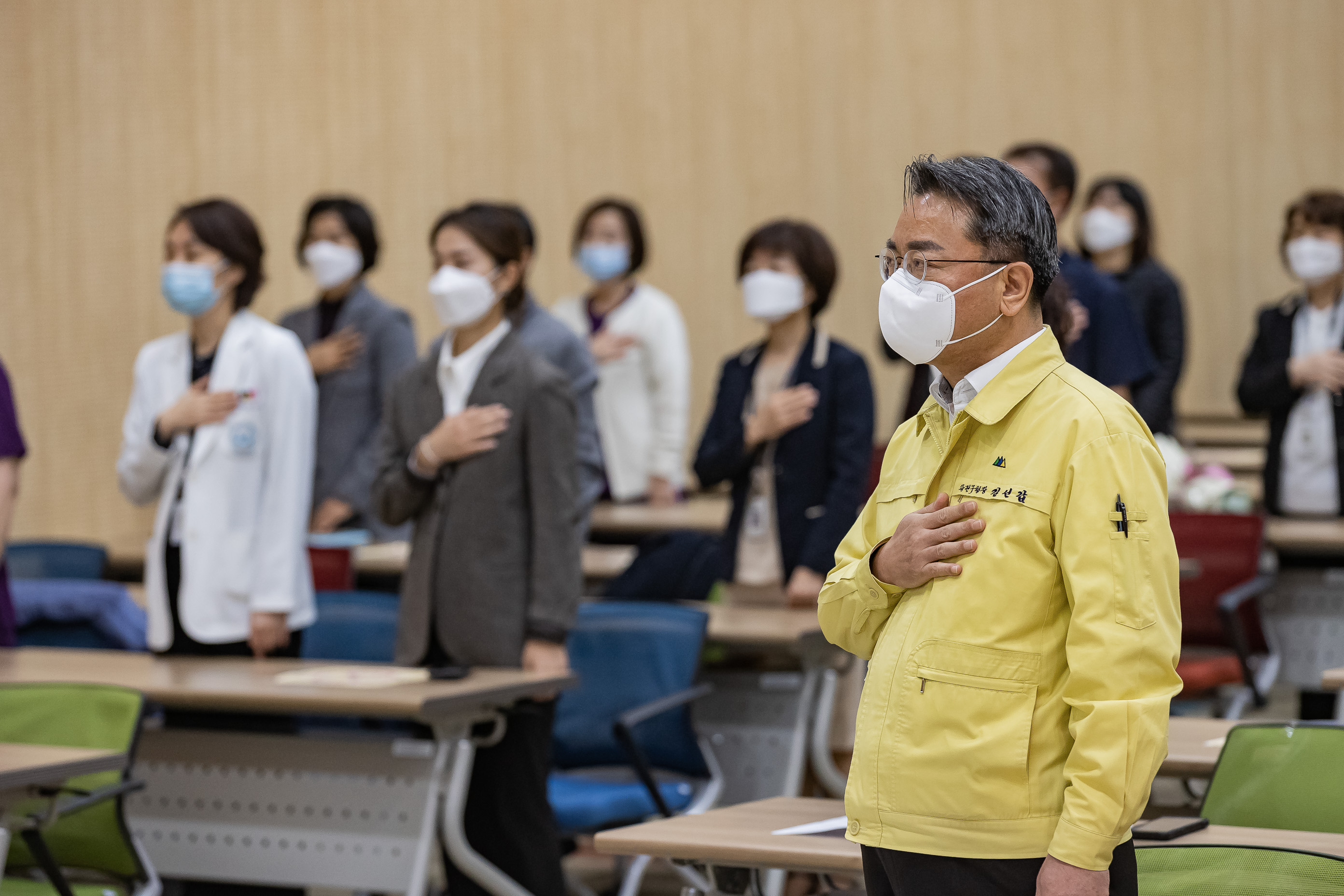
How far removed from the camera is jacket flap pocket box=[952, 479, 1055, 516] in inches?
64.9

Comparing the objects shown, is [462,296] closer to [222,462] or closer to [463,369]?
[463,369]

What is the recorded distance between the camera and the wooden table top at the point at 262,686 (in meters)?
3.08

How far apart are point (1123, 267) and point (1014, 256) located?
4847 millimetres

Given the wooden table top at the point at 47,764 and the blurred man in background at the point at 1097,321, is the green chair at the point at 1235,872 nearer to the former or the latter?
the wooden table top at the point at 47,764

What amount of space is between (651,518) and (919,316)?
4.00m

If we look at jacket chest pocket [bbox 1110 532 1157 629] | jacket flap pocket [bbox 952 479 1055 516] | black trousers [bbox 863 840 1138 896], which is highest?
jacket flap pocket [bbox 952 479 1055 516]

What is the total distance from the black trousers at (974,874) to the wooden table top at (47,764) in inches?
62.4

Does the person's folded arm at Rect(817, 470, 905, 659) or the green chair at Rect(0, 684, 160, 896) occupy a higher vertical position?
the person's folded arm at Rect(817, 470, 905, 659)

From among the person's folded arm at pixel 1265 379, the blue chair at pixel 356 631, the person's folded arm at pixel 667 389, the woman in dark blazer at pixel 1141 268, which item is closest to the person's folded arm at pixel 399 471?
the blue chair at pixel 356 631

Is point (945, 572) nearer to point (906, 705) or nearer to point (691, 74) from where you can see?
point (906, 705)

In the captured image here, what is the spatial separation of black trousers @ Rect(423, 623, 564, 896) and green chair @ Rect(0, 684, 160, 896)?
2.20 feet

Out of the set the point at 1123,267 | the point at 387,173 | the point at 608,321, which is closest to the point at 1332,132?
the point at 1123,267

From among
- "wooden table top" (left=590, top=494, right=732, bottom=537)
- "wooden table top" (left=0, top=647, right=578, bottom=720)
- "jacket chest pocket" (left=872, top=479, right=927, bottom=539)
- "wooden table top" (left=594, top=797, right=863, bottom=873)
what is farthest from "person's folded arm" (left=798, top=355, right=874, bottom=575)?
"jacket chest pocket" (left=872, top=479, right=927, bottom=539)

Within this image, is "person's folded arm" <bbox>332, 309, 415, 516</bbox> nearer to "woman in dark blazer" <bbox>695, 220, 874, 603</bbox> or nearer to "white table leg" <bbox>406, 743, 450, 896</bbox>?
"woman in dark blazer" <bbox>695, 220, 874, 603</bbox>
